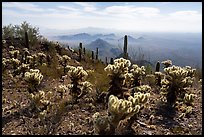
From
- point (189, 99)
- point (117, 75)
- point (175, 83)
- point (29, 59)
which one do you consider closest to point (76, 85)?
point (117, 75)

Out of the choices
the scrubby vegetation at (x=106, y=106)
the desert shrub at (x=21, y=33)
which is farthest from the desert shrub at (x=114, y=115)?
the desert shrub at (x=21, y=33)

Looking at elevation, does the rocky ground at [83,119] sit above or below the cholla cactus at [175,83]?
below

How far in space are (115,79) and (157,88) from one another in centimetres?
309

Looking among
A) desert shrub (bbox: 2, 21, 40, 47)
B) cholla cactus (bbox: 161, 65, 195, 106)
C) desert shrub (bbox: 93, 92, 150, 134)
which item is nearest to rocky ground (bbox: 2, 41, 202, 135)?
cholla cactus (bbox: 161, 65, 195, 106)

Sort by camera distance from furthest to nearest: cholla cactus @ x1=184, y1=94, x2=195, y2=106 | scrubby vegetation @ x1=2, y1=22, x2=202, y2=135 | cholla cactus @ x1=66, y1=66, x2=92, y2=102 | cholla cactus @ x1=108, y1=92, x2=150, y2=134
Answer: cholla cactus @ x1=66, y1=66, x2=92, y2=102, cholla cactus @ x1=184, y1=94, x2=195, y2=106, scrubby vegetation @ x1=2, y1=22, x2=202, y2=135, cholla cactus @ x1=108, y1=92, x2=150, y2=134

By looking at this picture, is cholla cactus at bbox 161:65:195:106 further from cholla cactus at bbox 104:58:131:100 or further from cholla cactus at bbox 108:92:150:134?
cholla cactus at bbox 108:92:150:134

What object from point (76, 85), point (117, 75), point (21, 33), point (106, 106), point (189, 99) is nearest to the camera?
point (106, 106)

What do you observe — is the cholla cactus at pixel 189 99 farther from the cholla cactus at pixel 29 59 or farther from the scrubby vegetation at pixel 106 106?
the cholla cactus at pixel 29 59

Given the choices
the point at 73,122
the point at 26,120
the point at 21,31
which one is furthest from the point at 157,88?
the point at 21,31

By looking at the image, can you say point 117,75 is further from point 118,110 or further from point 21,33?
point 21,33

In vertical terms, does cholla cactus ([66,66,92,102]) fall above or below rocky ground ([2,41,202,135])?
above

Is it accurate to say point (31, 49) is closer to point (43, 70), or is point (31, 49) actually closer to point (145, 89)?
point (43, 70)

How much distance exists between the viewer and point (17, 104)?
9.12m

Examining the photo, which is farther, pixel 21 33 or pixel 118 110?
pixel 21 33
